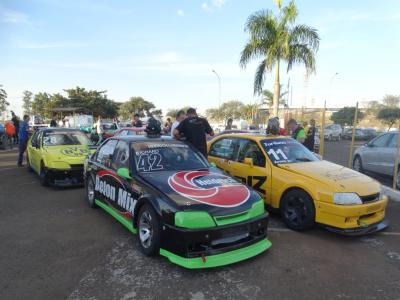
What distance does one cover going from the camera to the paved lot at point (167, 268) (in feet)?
10.5

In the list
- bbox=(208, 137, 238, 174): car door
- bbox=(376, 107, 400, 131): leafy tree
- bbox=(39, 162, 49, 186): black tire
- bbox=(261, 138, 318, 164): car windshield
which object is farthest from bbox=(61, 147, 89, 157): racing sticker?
bbox=(376, 107, 400, 131): leafy tree

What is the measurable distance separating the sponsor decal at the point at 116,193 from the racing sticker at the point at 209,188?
2.25ft

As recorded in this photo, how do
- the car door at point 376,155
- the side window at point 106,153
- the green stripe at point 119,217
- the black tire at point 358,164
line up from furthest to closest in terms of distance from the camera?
the black tire at point 358,164 < the car door at point 376,155 < the side window at point 106,153 < the green stripe at point 119,217

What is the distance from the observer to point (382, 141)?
902cm

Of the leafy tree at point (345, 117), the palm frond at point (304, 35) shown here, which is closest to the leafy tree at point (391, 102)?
the leafy tree at point (345, 117)

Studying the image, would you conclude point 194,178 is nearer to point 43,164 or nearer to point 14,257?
point 14,257

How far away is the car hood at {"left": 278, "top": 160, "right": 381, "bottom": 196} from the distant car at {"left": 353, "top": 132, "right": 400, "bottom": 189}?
158 inches

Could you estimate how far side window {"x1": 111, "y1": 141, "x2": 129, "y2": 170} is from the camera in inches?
189

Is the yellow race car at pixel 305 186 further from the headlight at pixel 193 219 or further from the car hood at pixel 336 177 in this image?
the headlight at pixel 193 219

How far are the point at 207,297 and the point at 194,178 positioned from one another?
164 cm

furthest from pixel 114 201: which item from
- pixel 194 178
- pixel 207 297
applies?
pixel 207 297

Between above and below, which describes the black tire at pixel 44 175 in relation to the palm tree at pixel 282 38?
below

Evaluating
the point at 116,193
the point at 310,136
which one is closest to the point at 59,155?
the point at 116,193

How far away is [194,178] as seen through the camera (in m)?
4.34
